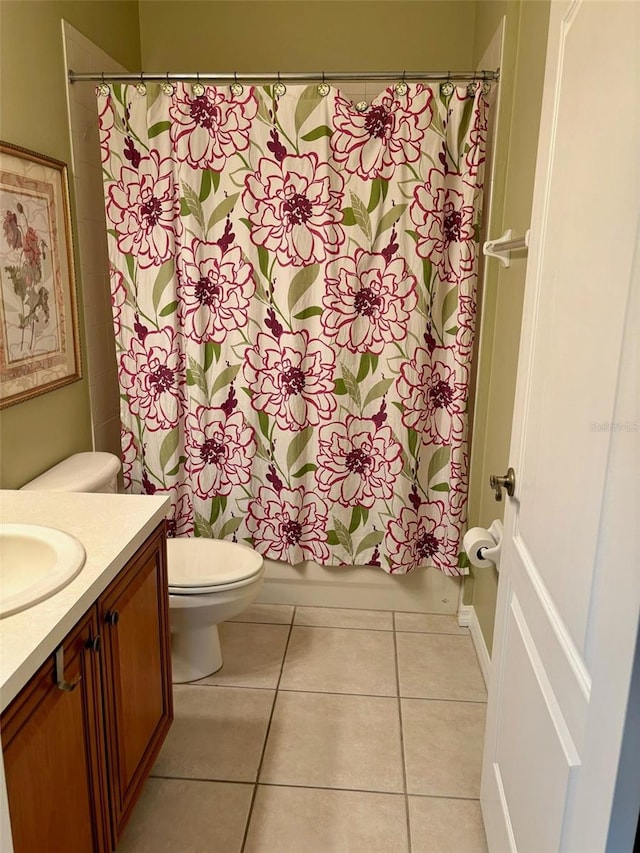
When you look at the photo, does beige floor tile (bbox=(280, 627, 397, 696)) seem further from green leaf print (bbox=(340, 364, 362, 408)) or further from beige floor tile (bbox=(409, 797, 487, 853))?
green leaf print (bbox=(340, 364, 362, 408))

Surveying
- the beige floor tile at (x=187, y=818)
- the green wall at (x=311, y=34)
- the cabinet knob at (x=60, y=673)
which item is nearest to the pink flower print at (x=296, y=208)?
the green wall at (x=311, y=34)

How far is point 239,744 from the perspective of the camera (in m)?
1.97

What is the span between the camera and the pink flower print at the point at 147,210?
232 cm

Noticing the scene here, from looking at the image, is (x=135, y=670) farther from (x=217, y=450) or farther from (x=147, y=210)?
(x=147, y=210)

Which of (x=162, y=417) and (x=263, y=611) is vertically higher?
(x=162, y=417)

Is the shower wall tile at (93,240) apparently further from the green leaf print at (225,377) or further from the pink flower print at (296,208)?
the pink flower print at (296,208)

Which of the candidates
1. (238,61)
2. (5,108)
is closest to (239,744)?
(5,108)

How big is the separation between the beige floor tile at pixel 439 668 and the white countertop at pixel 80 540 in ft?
3.96

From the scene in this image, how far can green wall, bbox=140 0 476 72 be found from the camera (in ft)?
8.64

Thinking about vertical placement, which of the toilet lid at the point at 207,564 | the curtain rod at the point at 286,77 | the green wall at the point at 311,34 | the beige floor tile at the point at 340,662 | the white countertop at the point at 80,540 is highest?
the green wall at the point at 311,34

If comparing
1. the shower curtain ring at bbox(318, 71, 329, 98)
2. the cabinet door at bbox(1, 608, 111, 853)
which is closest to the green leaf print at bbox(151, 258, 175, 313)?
the shower curtain ring at bbox(318, 71, 329, 98)

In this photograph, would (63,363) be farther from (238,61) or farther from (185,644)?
(238,61)

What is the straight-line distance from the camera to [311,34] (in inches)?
106

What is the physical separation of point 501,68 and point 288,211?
844 millimetres
